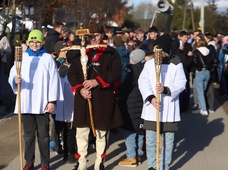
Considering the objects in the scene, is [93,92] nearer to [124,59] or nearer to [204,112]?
[124,59]

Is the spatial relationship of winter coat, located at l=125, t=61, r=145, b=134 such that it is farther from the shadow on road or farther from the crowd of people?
the shadow on road

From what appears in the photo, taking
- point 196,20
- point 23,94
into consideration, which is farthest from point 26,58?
point 196,20

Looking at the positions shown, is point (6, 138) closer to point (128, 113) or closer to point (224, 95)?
point (128, 113)

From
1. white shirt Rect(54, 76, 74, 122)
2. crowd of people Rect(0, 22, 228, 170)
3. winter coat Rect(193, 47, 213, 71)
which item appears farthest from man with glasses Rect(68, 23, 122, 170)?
winter coat Rect(193, 47, 213, 71)

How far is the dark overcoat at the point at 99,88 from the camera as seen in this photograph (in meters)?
7.07

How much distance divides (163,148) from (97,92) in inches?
45.0

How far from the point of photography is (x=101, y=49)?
7.13 meters

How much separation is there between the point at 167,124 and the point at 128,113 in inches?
43.9

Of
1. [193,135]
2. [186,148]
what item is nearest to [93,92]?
[186,148]

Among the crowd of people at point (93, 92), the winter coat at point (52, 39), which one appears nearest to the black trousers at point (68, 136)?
the crowd of people at point (93, 92)

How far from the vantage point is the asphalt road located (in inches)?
317

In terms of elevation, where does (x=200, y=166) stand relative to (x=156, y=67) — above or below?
below

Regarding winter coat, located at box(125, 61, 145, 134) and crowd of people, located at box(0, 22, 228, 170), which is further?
winter coat, located at box(125, 61, 145, 134)

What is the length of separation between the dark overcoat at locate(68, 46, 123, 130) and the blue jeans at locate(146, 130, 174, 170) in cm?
52
